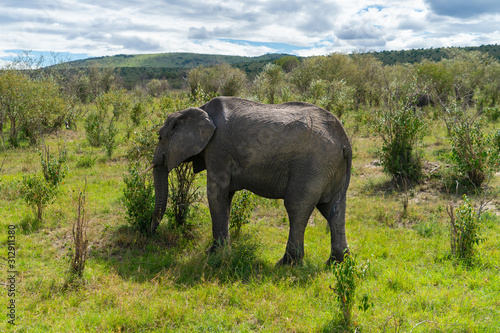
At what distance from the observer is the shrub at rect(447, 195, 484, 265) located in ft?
20.2

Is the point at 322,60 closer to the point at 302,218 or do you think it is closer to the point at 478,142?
the point at 478,142

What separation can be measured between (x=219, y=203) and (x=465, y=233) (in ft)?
13.7

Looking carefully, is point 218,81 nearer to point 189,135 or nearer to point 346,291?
point 189,135

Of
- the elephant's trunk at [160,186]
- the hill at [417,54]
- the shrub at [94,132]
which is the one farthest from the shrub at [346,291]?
the hill at [417,54]

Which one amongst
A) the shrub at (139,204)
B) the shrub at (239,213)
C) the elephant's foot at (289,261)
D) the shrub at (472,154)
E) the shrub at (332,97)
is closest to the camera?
the elephant's foot at (289,261)

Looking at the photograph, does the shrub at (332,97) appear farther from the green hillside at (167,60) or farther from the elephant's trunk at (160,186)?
the green hillside at (167,60)

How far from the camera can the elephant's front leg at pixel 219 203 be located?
6.30 m

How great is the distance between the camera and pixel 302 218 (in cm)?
600

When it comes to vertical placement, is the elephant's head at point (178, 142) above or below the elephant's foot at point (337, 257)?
above

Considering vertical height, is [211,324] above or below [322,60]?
below

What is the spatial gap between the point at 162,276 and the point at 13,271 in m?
2.25

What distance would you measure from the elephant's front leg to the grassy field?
1.28 feet

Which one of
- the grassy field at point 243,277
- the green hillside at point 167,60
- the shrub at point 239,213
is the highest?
the green hillside at point 167,60

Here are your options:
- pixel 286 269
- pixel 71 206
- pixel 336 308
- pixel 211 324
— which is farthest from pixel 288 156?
pixel 71 206
